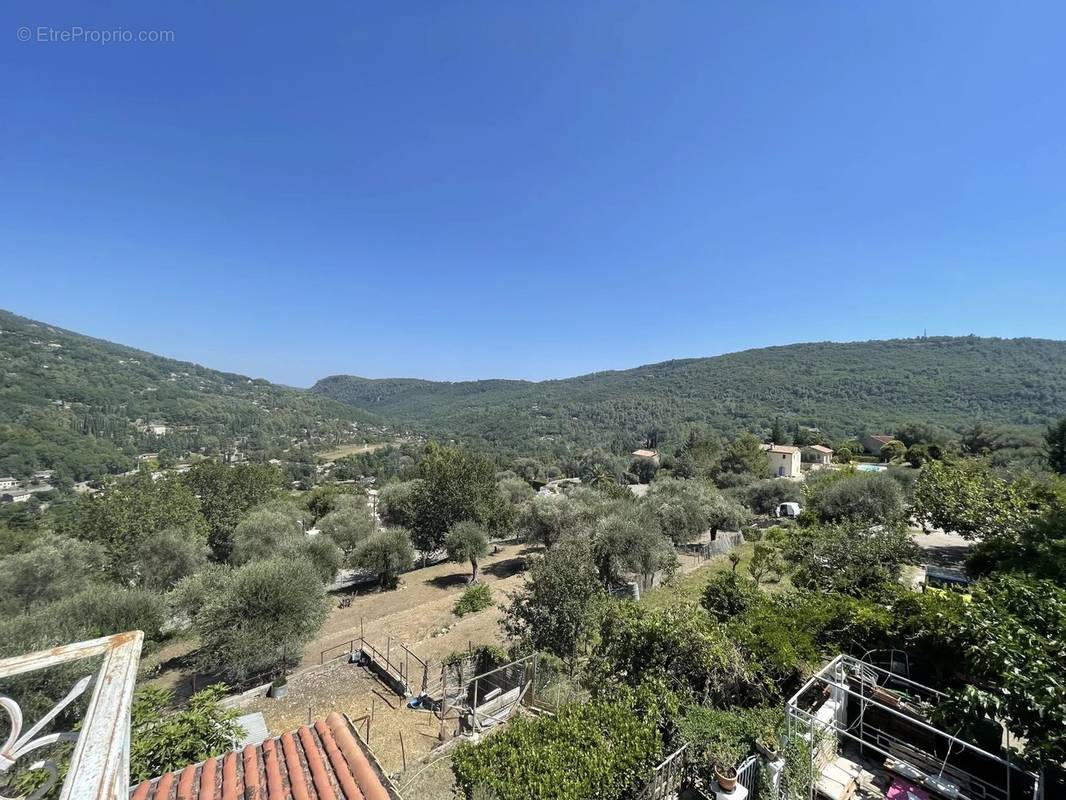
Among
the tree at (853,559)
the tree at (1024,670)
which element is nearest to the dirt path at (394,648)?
the tree at (1024,670)

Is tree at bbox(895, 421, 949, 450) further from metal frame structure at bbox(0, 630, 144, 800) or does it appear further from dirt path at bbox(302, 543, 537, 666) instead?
metal frame structure at bbox(0, 630, 144, 800)

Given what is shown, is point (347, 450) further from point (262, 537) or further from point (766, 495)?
point (766, 495)

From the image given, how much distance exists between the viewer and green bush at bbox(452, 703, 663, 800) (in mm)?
5164

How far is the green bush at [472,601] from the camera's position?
18013 millimetres

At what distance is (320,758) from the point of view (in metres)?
4.55

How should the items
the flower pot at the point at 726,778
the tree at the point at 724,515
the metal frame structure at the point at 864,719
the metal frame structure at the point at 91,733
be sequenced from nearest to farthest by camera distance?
the metal frame structure at the point at 91,733 < the flower pot at the point at 726,778 < the metal frame structure at the point at 864,719 < the tree at the point at 724,515

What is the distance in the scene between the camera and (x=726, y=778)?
18.4 feet

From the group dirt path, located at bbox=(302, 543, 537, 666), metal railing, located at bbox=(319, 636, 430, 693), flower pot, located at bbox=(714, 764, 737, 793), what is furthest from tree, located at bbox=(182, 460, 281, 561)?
flower pot, located at bbox=(714, 764, 737, 793)

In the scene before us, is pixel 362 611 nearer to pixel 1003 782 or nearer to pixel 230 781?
pixel 230 781

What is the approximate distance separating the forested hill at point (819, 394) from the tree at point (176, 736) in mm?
98394

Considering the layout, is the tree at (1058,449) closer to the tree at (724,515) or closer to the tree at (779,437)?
the tree at (724,515)

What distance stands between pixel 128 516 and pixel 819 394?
13500cm

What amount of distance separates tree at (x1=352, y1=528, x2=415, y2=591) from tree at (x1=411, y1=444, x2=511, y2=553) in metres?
2.90

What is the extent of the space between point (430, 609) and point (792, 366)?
149m
